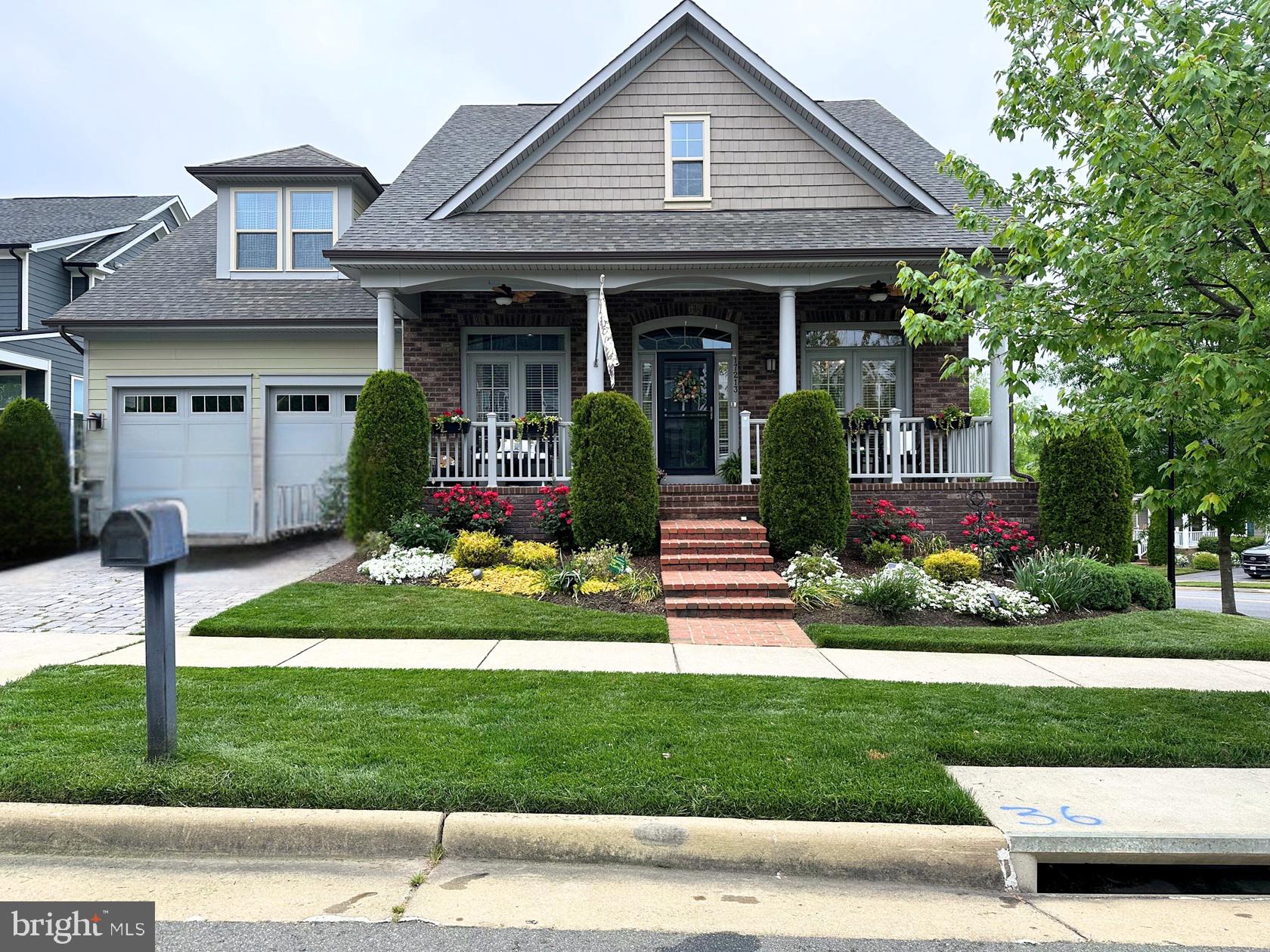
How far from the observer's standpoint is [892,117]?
16.4m

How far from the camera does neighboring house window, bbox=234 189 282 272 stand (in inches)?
575

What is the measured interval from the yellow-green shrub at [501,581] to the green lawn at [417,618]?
27 cm

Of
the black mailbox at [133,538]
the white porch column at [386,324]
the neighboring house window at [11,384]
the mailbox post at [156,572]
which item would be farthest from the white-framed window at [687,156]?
the neighboring house window at [11,384]

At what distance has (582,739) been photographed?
4242 millimetres

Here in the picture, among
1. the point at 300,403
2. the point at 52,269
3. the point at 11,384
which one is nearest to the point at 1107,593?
the point at 300,403

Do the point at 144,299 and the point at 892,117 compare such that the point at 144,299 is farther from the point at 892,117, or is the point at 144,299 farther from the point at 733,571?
the point at 892,117

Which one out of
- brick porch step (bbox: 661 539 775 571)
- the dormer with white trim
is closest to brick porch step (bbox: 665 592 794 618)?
brick porch step (bbox: 661 539 775 571)

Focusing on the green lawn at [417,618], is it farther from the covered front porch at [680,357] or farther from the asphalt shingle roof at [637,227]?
the covered front porch at [680,357]

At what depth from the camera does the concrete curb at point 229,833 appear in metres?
3.31

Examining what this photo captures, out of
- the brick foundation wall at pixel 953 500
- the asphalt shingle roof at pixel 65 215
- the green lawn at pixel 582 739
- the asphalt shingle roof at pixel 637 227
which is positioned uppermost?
the asphalt shingle roof at pixel 65 215

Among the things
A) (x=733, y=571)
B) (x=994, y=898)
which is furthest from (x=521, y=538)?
(x=994, y=898)

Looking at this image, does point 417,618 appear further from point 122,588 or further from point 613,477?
point 122,588

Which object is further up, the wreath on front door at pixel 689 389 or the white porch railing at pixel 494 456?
the wreath on front door at pixel 689 389

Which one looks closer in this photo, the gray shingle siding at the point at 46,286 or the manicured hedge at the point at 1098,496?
the manicured hedge at the point at 1098,496
